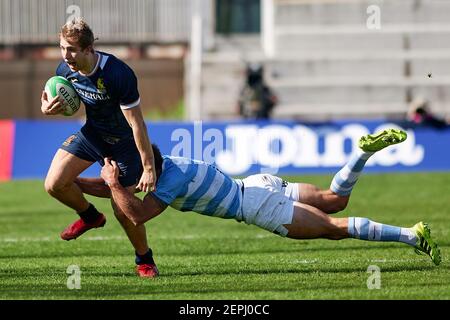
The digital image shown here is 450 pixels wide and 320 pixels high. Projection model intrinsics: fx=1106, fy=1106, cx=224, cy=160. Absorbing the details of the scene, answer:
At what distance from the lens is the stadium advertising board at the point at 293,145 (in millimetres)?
19516

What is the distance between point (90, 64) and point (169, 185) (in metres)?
1.10

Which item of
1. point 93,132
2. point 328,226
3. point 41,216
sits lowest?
point 41,216

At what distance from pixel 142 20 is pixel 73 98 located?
22.8m

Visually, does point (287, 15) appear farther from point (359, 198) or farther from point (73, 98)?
point (73, 98)

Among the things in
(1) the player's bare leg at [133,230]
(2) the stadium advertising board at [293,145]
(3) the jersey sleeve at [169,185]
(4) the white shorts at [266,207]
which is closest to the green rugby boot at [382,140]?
A: (4) the white shorts at [266,207]

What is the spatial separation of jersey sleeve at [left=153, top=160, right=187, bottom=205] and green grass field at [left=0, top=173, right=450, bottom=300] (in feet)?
2.11

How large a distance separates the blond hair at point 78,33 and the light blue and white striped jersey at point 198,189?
1.13 m

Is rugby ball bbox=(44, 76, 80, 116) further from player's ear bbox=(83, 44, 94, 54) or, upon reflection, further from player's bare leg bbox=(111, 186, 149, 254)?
player's bare leg bbox=(111, 186, 149, 254)

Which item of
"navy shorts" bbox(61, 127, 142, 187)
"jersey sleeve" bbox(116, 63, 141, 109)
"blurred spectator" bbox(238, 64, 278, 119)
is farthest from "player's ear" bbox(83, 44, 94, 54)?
"blurred spectator" bbox(238, 64, 278, 119)

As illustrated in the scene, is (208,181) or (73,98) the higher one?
(73,98)

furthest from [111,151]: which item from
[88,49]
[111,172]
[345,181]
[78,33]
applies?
[345,181]

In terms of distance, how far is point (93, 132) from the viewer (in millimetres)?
8883

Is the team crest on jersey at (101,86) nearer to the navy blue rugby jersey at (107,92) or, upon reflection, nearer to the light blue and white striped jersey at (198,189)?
the navy blue rugby jersey at (107,92)
